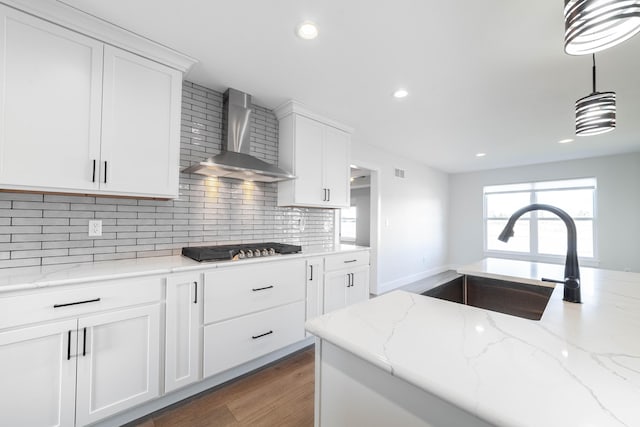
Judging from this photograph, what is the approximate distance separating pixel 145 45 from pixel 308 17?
118cm

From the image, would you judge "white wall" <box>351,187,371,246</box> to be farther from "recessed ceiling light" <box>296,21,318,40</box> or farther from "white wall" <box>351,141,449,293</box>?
"recessed ceiling light" <box>296,21,318,40</box>

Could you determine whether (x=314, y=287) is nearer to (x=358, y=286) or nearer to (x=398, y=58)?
(x=358, y=286)

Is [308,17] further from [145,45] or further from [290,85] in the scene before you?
[145,45]

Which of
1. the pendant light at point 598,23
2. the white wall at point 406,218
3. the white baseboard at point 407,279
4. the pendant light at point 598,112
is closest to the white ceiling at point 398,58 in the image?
the pendant light at point 598,112

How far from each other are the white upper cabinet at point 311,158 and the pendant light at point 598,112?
7.07 feet

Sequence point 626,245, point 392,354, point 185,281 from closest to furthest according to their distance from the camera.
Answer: point 392,354 → point 185,281 → point 626,245

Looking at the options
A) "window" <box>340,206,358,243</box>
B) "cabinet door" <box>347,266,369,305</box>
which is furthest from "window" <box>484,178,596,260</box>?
"window" <box>340,206,358,243</box>

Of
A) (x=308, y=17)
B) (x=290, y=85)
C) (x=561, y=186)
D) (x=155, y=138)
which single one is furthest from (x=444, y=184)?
(x=155, y=138)

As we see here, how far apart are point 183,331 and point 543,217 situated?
23.0 feet

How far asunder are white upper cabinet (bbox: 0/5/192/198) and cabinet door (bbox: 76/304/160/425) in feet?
2.73

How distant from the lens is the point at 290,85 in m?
2.45

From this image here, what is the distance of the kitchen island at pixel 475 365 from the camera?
1.64 ft

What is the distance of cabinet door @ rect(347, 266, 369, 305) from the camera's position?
303 cm

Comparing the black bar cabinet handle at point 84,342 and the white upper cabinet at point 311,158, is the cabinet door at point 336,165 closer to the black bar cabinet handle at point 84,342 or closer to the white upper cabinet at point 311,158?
the white upper cabinet at point 311,158
